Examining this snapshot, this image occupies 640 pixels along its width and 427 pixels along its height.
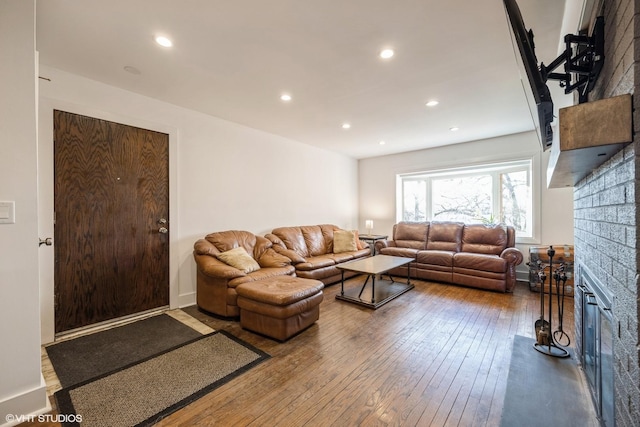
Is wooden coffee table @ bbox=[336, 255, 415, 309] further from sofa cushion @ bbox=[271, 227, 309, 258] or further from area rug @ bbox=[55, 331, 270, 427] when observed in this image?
area rug @ bbox=[55, 331, 270, 427]

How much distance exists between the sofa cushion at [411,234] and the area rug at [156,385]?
377cm

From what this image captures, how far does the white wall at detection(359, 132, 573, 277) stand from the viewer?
429 centimetres

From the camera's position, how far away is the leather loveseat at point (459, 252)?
13.0 ft

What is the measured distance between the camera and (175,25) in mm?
1930

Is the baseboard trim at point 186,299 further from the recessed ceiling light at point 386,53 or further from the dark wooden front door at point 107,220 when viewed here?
the recessed ceiling light at point 386,53

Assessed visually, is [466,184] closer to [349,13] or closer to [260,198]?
[260,198]

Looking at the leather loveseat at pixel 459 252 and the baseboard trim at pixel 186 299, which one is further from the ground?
the leather loveseat at pixel 459 252

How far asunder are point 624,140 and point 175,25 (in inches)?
99.7

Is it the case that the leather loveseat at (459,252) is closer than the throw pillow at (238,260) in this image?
No

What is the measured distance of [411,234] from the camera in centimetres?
537

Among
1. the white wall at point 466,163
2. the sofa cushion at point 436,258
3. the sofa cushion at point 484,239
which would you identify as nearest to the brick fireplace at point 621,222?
the sofa cushion at point 436,258

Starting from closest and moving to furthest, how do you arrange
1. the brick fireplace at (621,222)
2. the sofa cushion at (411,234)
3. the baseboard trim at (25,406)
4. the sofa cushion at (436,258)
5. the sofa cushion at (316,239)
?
the brick fireplace at (621,222), the baseboard trim at (25,406), the sofa cushion at (436,258), the sofa cushion at (316,239), the sofa cushion at (411,234)

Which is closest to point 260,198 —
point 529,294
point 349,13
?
point 349,13
